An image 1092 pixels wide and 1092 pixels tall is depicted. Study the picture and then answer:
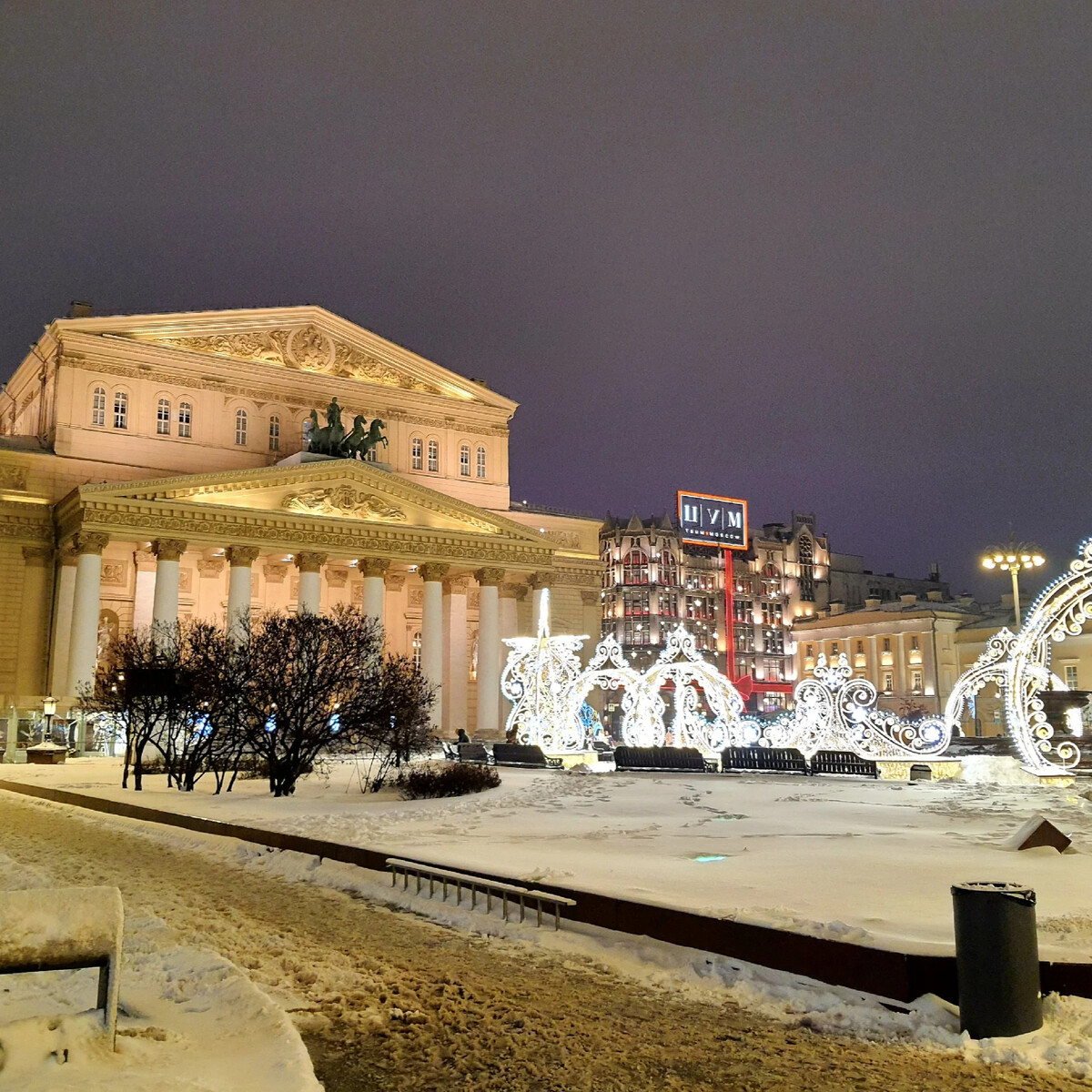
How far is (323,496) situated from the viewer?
44469mm

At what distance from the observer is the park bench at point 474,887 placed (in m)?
8.64

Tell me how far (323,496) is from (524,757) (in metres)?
19.4

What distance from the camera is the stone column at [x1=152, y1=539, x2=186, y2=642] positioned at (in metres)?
40.3

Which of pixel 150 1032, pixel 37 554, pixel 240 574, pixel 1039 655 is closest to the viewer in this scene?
pixel 150 1032

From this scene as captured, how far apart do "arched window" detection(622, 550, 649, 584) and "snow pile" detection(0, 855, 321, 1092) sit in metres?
90.2

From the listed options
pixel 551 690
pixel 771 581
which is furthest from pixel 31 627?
pixel 771 581

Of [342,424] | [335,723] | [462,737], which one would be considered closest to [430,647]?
[462,737]

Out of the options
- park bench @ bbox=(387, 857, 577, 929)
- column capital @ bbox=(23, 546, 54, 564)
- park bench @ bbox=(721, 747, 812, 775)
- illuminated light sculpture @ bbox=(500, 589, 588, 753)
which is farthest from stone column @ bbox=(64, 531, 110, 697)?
park bench @ bbox=(387, 857, 577, 929)

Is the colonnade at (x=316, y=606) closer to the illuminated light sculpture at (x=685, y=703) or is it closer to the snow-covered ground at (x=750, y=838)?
the illuminated light sculpture at (x=685, y=703)

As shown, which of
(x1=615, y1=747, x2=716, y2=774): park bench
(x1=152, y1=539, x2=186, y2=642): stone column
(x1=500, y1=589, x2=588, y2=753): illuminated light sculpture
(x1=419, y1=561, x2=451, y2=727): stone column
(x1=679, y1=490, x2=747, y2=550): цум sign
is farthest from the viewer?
(x1=679, y1=490, x2=747, y2=550): цум sign

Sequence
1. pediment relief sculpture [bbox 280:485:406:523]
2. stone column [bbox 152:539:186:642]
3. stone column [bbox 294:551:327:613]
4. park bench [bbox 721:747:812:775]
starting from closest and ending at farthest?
park bench [bbox 721:747:812:775]
stone column [bbox 152:539:186:642]
stone column [bbox 294:551:327:613]
pediment relief sculpture [bbox 280:485:406:523]

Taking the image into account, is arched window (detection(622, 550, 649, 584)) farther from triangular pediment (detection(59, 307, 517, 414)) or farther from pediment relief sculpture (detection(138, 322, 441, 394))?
pediment relief sculpture (detection(138, 322, 441, 394))

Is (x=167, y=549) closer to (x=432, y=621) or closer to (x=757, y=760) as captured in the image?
(x=432, y=621)

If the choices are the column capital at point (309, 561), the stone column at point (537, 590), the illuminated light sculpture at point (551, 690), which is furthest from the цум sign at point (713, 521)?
the illuminated light sculpture at point (551, 690)
